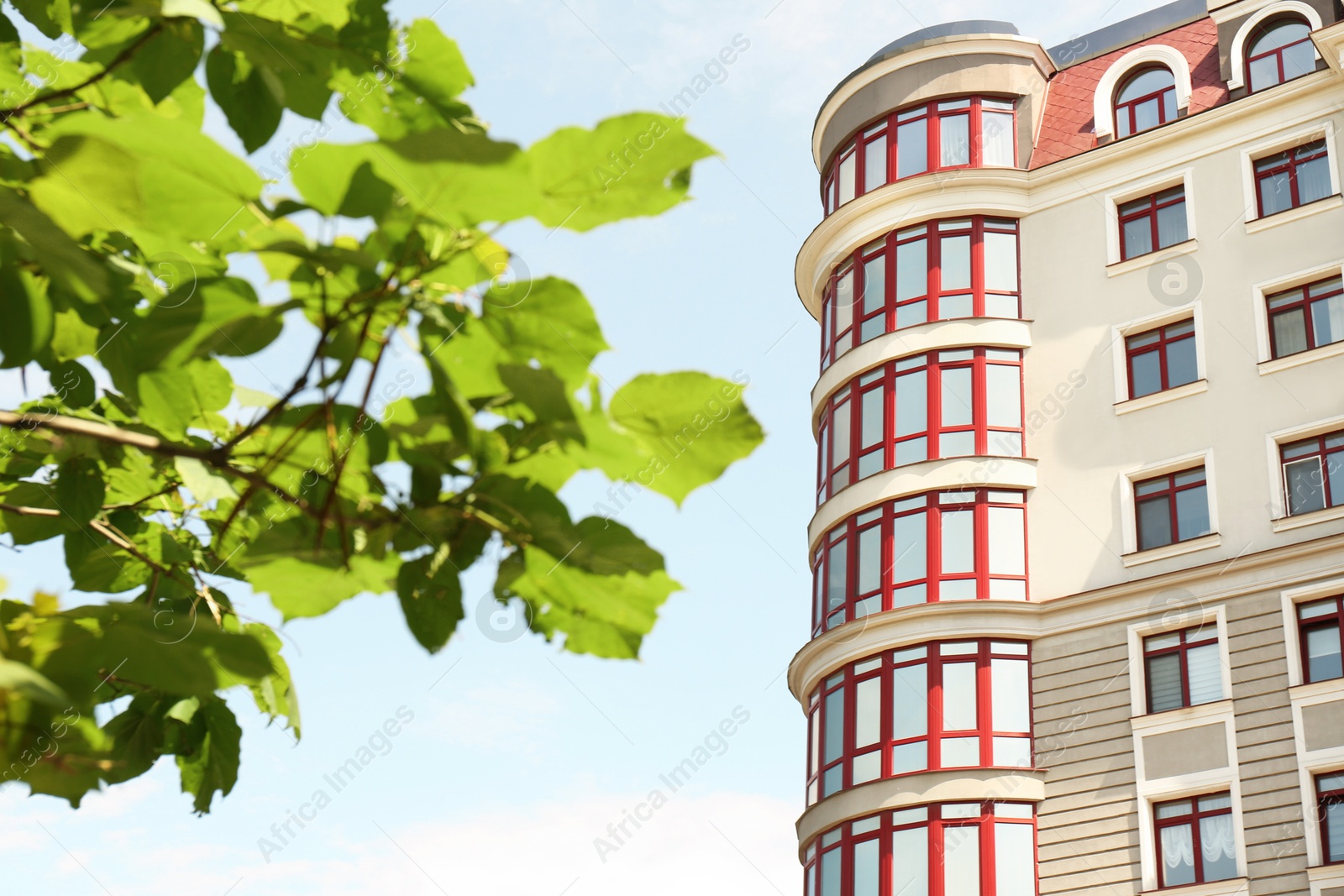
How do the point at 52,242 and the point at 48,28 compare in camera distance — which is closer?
the point at 52,242

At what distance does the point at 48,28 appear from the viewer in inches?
89.8

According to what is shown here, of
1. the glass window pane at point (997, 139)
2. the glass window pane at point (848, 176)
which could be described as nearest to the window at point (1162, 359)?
the glass window pane at point (997, 139)

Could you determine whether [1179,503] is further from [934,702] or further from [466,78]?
[466,78]

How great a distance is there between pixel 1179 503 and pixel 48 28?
854 inches

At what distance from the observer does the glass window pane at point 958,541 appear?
2247 cm

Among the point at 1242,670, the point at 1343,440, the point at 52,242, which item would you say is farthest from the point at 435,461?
the point at 1343,440

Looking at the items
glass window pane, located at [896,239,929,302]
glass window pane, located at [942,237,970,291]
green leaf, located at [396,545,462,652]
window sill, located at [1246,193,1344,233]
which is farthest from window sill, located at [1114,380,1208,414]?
green leaf, located at [396,545,462,652]

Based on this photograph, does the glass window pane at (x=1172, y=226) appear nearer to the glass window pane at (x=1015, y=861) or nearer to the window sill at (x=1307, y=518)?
the window sill at (x=1307, y=518)

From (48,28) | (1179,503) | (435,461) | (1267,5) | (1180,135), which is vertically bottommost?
(435,461)

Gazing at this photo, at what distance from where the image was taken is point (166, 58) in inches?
73.1

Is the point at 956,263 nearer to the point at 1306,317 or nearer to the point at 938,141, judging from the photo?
the point at 938,141

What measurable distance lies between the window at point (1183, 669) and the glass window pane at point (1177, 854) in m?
1.85

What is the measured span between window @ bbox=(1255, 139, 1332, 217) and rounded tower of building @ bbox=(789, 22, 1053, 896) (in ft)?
13.8

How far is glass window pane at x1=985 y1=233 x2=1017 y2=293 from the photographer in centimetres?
2470
